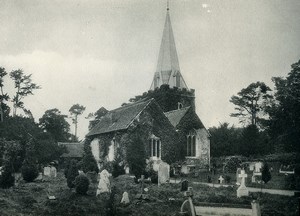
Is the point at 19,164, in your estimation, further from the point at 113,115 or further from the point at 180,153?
the point at 180,153

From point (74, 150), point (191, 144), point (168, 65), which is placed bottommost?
Answer: point (74, 150)

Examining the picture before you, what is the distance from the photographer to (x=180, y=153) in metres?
36.4

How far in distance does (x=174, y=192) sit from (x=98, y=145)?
68.4 ft

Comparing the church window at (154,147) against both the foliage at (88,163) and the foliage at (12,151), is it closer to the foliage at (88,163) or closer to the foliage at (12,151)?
the foliage at (88,163)

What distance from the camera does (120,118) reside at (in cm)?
3684

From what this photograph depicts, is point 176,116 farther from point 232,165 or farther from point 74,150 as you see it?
point 74,150

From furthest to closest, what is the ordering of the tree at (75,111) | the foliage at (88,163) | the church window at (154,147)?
the tree at (75,111) → the church window at (154,147) → the foliage at (88,163)

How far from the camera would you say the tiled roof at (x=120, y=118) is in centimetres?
3419

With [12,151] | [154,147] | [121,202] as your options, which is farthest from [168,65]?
[121,202]

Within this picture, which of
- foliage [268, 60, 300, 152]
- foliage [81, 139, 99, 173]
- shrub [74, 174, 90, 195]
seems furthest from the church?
shrub [74, 174, 90, 195]

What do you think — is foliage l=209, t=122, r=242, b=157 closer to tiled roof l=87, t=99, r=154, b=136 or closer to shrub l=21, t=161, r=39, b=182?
tiled roof l=87, t=99, r=154, b=136

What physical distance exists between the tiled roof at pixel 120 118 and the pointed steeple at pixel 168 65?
1288 centimetres

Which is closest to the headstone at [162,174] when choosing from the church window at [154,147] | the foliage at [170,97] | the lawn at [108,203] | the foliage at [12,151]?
the lawn at [108,203]

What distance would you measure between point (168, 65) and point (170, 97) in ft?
17.6
